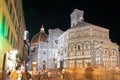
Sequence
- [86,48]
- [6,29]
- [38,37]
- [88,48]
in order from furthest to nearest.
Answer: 1. [38,37]
2. [86,48]
3. [88,48]
4. [6,29]

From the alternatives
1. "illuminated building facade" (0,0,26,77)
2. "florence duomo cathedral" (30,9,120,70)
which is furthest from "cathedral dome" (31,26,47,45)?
"illuminated building facade" (0,0,26,77)

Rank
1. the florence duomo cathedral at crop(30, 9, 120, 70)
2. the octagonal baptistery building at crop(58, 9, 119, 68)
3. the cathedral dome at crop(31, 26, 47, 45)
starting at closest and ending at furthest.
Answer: the octagonal baptistery building at crop(58, 9, 119, 68), the florence duomo cathedral at crop(30, 9, 120, 70), the cathedral dome at crop(31, 26, 47, 45)

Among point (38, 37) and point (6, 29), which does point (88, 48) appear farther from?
point (38, 37)

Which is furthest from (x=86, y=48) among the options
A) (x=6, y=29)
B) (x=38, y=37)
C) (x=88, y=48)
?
(x=38, y=37)

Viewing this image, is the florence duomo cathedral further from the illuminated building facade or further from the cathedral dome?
the illuminated building facade

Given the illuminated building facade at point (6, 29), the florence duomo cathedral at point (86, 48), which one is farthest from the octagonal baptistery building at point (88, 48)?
the illuminated building facade at point (6, 29)

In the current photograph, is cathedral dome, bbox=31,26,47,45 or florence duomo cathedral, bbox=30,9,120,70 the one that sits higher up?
cathedral dome, bbox=31,26,47,45

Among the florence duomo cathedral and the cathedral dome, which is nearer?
the florence duomo cathedral

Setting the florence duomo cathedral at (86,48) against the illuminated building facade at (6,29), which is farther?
the florence duomo cathedral at (86,48)

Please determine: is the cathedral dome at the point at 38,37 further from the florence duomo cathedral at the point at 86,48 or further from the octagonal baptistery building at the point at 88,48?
the octagonal baptistery building at the point at 88,48

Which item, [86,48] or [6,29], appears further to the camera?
[86,48]

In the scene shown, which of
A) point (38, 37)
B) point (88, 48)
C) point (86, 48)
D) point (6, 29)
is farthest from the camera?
point (38, 37)

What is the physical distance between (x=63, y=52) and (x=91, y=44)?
A: 15073 millimetres

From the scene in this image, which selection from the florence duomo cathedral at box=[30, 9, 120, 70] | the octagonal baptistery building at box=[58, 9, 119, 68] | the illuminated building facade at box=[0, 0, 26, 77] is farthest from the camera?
the florence duomo cathedral at box=[30, 9, 120, 70]
